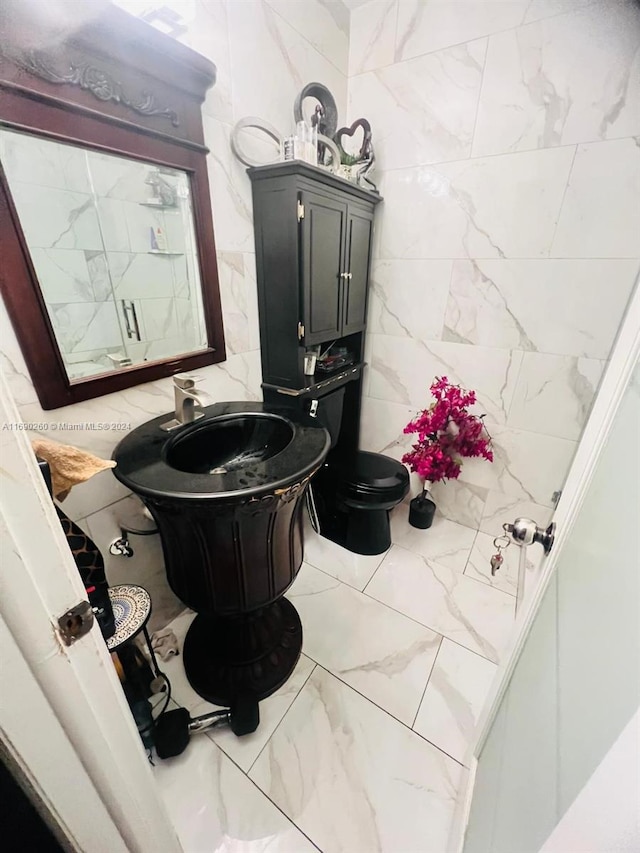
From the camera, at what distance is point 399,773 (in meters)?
0.95

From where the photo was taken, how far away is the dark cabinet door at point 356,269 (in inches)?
58.3

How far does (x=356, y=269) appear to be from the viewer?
160cm

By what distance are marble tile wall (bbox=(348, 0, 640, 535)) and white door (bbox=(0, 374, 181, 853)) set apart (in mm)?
1705

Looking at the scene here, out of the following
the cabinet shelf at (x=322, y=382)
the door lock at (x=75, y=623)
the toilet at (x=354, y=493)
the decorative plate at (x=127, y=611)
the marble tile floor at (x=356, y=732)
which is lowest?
the marble tile floor at (x=356, y=732)

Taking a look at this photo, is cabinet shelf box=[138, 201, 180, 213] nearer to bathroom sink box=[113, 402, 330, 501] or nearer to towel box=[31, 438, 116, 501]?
bathroom sink box=[113, 402, 330, 501]

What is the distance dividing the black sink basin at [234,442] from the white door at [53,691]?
0.68 meters

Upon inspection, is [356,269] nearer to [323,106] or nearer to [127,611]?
[323,106]

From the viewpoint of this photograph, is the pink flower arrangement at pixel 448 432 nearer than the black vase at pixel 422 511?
Yes

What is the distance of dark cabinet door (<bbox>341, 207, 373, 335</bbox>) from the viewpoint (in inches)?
58.3

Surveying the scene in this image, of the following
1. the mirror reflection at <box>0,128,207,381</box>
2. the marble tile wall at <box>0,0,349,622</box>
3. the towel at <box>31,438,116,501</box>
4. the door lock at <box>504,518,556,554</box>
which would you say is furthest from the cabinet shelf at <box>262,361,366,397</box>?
the door lock at <box>504,518,556,554</box>

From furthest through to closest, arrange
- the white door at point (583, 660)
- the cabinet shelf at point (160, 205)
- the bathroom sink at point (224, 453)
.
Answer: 1. the cabinet shelf at point (160, 205)
2. the bathroom sink at point (224, 453)
3. the white door at point (583, 660)

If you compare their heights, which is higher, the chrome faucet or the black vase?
the chrome faucet

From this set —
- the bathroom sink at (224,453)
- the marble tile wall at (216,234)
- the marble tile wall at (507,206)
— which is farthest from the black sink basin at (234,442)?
the marble tile wall at (507,206)

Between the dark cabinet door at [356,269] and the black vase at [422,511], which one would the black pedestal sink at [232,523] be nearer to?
the dark cabinet door at [356,269]
